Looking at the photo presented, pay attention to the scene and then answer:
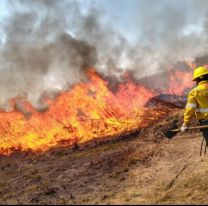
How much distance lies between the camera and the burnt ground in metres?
7.97

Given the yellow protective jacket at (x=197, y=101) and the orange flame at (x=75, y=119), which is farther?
the orange flame at (x=75, y=119)

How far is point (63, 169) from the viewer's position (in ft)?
36.1

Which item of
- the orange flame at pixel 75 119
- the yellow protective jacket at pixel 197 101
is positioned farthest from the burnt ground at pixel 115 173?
the yellow protective jacket at pixel 197 101

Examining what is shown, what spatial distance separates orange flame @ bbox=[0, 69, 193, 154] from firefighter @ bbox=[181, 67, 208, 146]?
20.2ft

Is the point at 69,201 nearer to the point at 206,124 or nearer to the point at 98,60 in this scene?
the point at 206,124

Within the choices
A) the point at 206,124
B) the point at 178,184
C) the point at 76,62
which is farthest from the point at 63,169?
the point at 76,62

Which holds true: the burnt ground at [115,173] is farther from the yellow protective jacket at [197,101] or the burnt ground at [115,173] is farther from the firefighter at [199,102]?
the yellow protective jacket at [197,101]

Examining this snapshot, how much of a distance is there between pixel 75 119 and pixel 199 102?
7.74 meters

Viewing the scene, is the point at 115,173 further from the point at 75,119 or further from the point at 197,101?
the point at 75,119

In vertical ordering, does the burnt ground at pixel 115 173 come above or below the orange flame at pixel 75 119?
below

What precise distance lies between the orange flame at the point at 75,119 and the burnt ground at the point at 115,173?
74cm

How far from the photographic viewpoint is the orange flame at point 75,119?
46.7 ft

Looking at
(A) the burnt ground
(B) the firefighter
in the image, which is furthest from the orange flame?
(B) the firefighter

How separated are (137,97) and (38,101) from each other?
483cm
